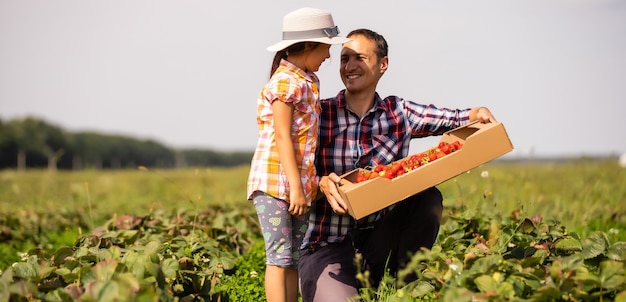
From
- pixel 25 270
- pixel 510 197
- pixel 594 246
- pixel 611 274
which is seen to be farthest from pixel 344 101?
pixel 510 197

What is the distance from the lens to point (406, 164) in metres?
3.60

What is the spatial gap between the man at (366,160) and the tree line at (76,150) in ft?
122

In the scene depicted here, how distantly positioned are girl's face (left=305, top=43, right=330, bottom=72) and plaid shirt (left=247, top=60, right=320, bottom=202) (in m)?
0.06

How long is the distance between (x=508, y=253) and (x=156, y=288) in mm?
1664

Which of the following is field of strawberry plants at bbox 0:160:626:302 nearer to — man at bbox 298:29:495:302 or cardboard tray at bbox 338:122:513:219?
man at bbox 298:29:495:302

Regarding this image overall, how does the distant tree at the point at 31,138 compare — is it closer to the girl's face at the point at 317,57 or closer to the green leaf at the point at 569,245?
the girl's face at the point at 317,57

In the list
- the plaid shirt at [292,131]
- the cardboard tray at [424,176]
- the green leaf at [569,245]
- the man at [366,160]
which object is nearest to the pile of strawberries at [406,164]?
the cardboard tray at [424,176]

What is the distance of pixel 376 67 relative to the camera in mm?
3770

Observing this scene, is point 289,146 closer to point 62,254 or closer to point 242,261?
point 62,254

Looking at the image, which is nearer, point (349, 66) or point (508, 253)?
point (508, 253)

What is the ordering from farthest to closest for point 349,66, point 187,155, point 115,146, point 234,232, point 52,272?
point 187,155 → point 115,146 → point 234,232 → point 349,66 → point 52,272

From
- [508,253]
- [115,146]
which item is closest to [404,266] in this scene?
[508,253]

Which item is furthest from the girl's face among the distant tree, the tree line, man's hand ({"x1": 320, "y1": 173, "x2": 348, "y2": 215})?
the distant tree

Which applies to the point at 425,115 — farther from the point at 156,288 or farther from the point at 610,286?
the point at 156,288
